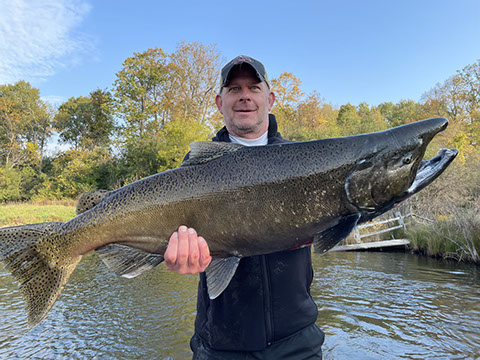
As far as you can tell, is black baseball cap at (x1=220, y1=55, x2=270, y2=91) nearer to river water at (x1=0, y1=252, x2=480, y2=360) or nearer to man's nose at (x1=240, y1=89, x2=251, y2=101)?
man's nose at (x1=240, y1=89, x2=251, y2=101)

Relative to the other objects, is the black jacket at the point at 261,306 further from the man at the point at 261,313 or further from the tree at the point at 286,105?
the tree at the point at 286,105

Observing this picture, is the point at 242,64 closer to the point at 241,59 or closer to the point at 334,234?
the point at 241,59

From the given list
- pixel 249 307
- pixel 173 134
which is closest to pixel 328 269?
pixel 249 307

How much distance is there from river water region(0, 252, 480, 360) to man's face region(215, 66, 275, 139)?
6.34 m

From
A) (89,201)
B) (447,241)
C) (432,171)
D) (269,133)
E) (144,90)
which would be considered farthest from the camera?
(144,90)

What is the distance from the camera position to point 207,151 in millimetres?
2564

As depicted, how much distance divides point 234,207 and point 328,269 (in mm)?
14100

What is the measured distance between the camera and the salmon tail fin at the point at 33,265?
2.53m

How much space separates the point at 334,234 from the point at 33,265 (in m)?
2.42

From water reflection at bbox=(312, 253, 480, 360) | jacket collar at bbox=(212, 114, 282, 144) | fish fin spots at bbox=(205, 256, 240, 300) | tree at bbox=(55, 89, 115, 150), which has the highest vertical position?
tree at bbox=(55, 89, 115, 150)

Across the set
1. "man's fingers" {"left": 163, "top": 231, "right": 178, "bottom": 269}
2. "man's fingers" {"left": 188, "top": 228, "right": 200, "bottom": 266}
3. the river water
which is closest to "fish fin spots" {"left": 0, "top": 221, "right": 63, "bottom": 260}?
"man's fingers" {"left": 163, "top": 231, "right": 178, "bottom": 269}

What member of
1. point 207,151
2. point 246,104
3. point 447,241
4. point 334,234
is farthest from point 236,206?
point 447,241

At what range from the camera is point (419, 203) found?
23031 mm

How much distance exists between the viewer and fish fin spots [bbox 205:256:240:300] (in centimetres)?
237
